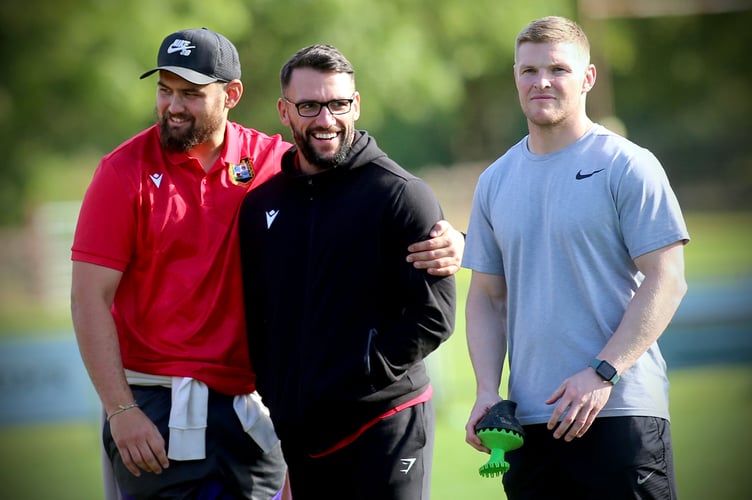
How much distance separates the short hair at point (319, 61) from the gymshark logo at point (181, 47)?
0.40m

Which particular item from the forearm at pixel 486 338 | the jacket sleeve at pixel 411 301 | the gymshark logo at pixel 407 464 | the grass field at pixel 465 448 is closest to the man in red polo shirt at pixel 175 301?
the jacket sleeve at pixel 411 301

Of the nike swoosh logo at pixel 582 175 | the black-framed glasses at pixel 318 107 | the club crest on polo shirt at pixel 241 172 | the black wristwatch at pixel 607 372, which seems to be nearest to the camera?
the black wristwatch at pixel 607 372

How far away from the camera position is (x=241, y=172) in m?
4.18

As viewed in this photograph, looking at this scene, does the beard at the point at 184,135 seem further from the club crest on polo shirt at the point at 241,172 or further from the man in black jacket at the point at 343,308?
the man in black jacket at the point at 343,308

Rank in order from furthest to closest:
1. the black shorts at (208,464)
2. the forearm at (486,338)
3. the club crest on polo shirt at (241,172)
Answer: the club crest on polo shirt at (241,172) → the black shorts at (208,464) → the forearm at (486,338)

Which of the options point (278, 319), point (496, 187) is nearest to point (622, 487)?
point (496, 187)

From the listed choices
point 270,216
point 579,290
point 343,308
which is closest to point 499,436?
point 579,290

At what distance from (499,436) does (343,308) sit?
0.76 metres

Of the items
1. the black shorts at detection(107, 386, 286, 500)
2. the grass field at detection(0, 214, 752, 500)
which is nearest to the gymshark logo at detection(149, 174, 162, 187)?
the black shorts at detection(107, 386, 286, 500)

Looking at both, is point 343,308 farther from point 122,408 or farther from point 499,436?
point 122,408

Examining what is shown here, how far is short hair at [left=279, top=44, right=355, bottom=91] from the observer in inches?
152

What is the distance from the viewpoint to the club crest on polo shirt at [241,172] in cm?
415

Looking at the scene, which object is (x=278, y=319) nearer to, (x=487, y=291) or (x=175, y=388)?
(x=175, y=388)

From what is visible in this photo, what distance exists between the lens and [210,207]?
160 inches
